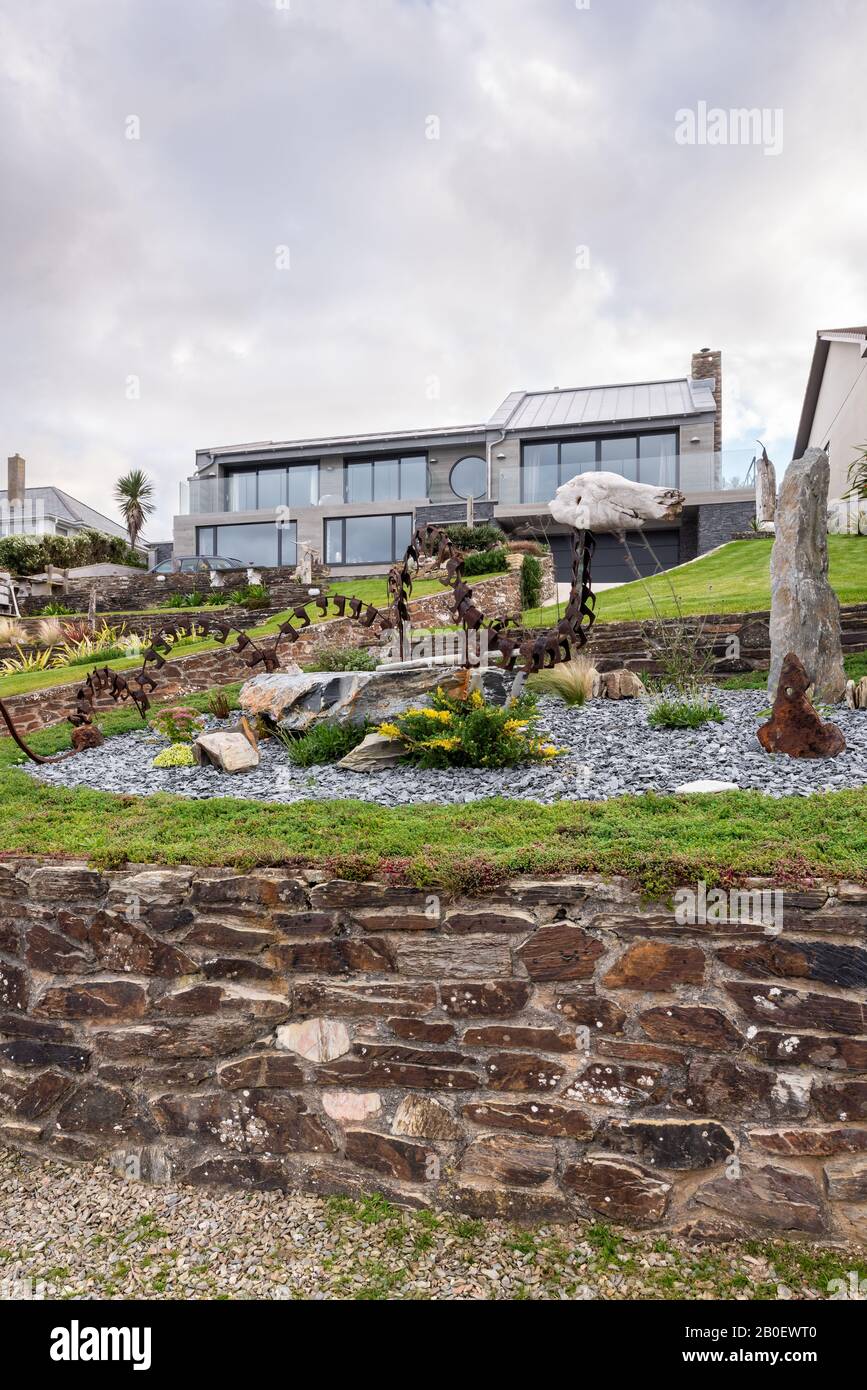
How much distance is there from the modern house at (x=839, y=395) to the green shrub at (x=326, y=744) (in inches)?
611

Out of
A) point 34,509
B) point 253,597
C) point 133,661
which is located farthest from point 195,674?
point 34,509

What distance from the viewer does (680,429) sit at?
947 inches

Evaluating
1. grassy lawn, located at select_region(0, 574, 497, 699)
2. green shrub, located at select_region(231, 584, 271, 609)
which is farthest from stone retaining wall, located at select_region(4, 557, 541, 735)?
green shrub, located at select_region(231, 584, 271, 609)

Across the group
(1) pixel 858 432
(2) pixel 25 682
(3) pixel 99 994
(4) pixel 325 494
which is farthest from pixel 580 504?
(4) pixel 325 494

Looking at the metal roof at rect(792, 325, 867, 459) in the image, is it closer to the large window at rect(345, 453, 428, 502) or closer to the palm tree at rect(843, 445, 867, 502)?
the palm tree at rect(843, 445, 867, 502)

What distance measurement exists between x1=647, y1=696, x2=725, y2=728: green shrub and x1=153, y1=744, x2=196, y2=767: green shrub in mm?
3216

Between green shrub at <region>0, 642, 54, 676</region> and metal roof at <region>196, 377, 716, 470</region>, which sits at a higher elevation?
metal roof at <region>196, 377, 716, 470</region>

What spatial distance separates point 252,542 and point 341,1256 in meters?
26.1

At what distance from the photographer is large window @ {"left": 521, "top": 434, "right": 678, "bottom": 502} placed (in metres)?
22.6

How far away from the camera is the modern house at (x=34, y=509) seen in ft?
108

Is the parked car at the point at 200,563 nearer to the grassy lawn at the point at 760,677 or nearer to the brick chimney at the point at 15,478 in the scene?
the brick chimney at the point at 15,478

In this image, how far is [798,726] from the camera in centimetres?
429

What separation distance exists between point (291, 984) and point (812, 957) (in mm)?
1783
